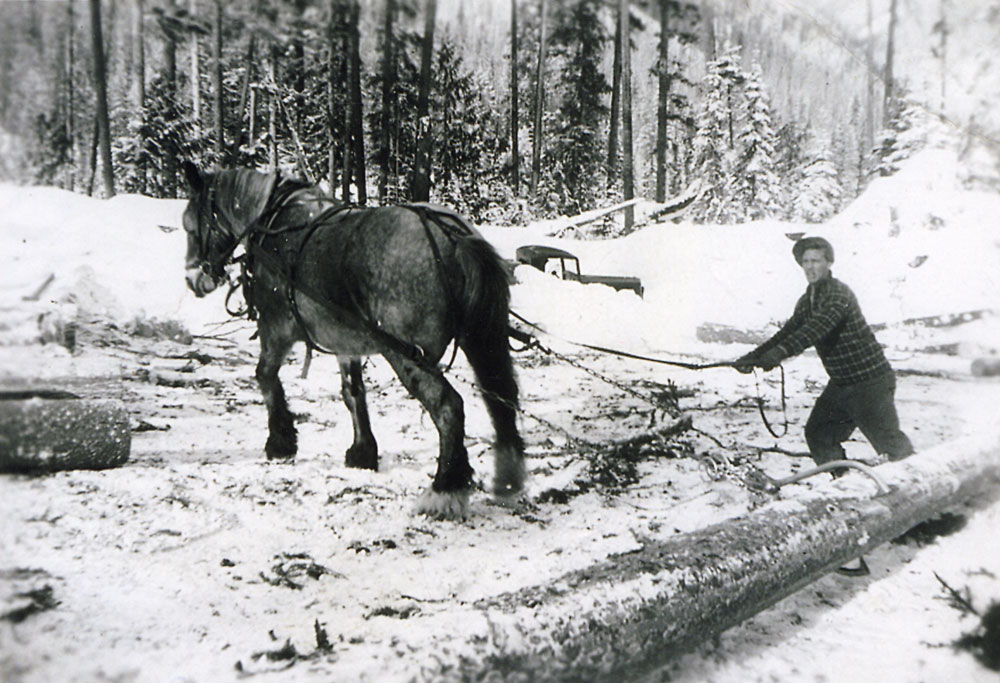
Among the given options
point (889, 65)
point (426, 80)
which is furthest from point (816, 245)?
point (426, 80)

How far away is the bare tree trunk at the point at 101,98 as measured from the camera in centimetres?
170

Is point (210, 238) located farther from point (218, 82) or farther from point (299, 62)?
point (299, 62)

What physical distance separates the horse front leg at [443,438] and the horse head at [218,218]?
0.91m

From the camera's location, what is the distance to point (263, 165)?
2.66 meters

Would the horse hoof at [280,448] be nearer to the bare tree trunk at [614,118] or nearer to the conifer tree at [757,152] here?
the bare tree trunk at [614,118]

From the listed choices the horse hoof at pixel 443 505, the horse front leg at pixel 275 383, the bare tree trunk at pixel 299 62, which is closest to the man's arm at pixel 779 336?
the horse hoof at pixel 443 505

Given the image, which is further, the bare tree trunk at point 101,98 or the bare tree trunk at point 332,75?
the bare tree trunk at point 332,75

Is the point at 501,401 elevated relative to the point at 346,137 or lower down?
lower down

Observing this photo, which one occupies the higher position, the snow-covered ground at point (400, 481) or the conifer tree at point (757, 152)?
the conifer tree at point (757, 152)

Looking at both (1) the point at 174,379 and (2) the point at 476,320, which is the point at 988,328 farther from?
(1) the point at 174,379

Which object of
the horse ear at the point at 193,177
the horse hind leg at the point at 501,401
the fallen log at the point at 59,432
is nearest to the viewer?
the fallen log at the point at 59,432

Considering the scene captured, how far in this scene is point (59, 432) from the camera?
1938mm

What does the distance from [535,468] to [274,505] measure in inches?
47.0

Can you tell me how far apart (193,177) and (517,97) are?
1199 mm
